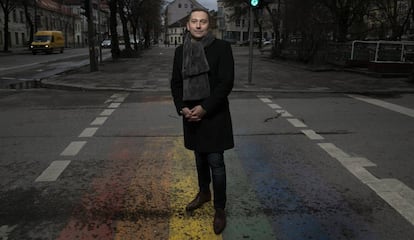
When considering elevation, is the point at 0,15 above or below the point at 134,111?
above

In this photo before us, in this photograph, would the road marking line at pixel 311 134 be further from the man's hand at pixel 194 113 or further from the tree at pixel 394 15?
the tree at pixel 394 15

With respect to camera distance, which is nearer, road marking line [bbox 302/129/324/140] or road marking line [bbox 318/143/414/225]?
road marking line [bbox 318/143/414/225]

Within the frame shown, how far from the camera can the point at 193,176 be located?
539cm

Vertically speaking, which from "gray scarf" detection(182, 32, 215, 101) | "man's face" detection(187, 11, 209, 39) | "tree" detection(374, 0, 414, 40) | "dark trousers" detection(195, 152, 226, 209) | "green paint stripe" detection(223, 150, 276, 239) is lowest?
"green paint stripe" detection(223, 150, 276, 239)

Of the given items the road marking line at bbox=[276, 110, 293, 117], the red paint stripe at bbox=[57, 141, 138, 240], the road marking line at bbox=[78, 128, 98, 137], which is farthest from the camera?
the road marking line at bbox=[276, 110, 293, 117]

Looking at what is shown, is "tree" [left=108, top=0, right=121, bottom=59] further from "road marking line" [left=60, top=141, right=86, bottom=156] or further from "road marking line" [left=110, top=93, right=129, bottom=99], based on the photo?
"road marking line" [left=60, top=141, right=86, bottom=156]

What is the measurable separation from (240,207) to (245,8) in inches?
2104

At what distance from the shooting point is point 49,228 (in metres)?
3.94

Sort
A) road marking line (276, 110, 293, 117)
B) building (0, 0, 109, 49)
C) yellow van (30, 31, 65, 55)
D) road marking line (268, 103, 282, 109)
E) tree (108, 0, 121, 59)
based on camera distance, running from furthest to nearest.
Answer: building (0, 0, 109, 49), yellow van (30, 31, 65, 55), tree (108, 0, 121, 59), road marking line (268, 103, 282, 109), road marking line (276, 110, 293, 117)

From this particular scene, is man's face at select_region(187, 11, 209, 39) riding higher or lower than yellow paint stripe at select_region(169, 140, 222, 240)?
higher

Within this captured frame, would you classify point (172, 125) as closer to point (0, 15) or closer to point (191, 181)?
point (191, 181)

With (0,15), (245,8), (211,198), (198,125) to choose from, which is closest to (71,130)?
(211,198)

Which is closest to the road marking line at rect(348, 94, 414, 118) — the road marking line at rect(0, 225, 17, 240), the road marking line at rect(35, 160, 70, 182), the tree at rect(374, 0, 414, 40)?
the road marking line at rect(35, 160, 70, 182)

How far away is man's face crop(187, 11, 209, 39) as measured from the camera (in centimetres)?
378
